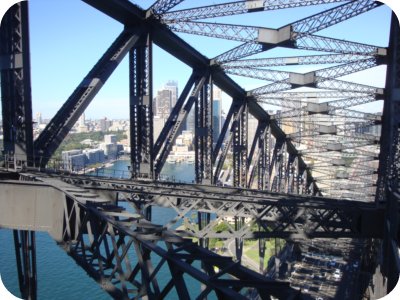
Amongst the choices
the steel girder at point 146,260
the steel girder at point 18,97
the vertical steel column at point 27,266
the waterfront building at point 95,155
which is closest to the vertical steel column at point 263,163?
the vertical steel column at point 27,266

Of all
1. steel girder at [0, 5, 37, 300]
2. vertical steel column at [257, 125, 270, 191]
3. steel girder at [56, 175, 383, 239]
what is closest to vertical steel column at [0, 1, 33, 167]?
steel girder at [0, 5, 37, 300]

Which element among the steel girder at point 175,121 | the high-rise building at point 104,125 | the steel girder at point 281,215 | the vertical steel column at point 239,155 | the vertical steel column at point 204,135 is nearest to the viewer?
the steel girder at point 281,215

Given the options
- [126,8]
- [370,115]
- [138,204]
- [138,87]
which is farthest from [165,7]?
[370,115]

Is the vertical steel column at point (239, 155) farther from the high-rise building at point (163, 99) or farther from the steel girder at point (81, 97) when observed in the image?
the high-rise building at point (163, 99)

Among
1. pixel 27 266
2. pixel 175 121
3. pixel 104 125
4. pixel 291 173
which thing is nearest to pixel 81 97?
pixel 175 121

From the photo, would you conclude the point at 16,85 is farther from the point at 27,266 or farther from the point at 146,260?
the point at 146,260
